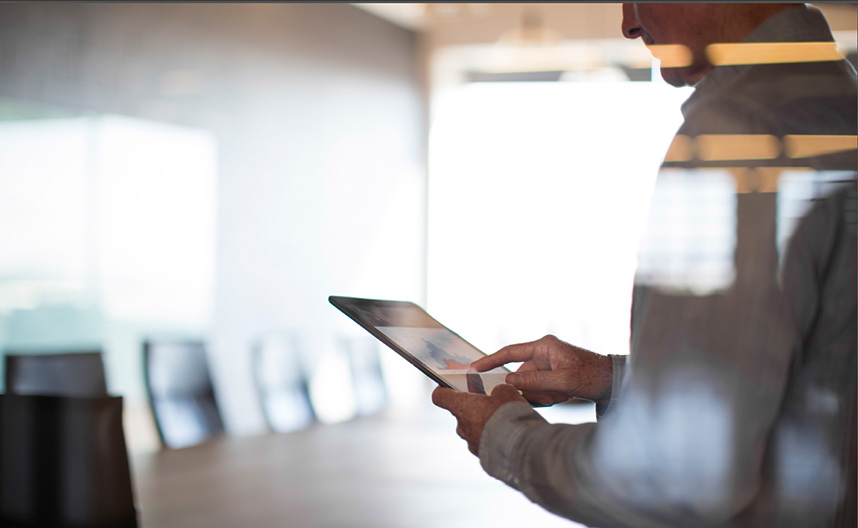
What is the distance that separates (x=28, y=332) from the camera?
4.60m

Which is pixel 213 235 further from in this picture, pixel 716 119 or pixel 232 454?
pixel 716 119

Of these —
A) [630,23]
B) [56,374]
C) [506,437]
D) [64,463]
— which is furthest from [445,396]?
[56,374]

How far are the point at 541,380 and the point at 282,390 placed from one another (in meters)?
3.14

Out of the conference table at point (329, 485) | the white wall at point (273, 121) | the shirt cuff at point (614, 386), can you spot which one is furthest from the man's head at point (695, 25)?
the white wall at point (273, 121)

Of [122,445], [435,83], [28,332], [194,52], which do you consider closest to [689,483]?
[122,445]

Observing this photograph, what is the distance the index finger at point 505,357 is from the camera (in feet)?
4.25

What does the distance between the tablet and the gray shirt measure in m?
0.17

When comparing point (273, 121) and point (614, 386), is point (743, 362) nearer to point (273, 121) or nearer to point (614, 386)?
point (614, 386)

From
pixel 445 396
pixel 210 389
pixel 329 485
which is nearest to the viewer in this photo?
pixel 445 396

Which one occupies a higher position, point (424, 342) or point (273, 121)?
point (273, 121)

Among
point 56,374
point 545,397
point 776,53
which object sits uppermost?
point 776,53

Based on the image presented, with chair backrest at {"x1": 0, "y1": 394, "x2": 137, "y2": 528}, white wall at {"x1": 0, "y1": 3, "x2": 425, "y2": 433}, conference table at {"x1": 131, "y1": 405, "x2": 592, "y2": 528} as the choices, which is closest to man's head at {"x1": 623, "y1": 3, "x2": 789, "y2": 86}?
conference table at {"x1": 131, "y1": 405, "x2": 592, "y2": 528}

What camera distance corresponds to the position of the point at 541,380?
1.34m

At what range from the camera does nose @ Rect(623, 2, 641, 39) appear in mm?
1432
